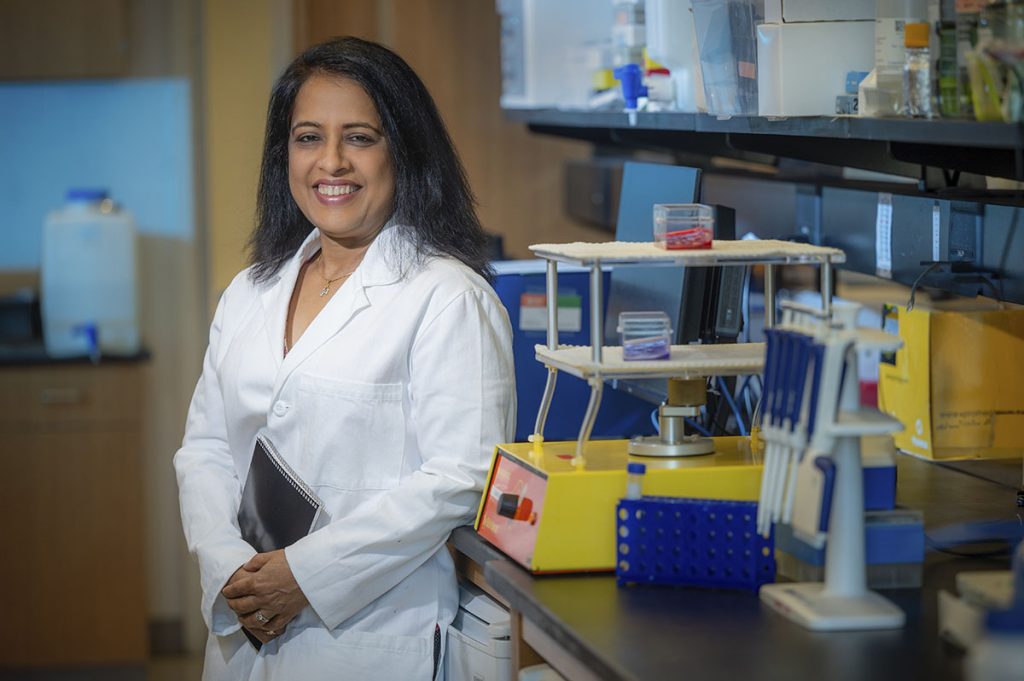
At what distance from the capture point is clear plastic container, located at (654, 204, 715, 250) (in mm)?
1892

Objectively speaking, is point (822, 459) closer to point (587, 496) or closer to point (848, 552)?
point (848, 552)

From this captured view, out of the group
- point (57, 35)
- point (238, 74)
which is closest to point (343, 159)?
point (238, 74)

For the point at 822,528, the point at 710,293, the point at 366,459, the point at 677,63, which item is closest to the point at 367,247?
the point at 366,459

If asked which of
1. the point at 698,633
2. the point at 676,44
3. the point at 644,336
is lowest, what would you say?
the point at 698,633

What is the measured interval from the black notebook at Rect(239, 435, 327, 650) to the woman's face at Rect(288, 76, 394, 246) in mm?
388

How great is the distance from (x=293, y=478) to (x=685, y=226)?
73cm

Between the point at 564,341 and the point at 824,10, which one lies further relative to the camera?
the point at 564,341

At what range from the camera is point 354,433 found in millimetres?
2092

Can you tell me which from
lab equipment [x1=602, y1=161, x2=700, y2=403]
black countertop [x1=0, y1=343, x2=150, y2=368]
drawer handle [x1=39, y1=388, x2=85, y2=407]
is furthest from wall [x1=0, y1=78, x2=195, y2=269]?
lab equipment [x1=602, y1=161, x2=700, y2=403]

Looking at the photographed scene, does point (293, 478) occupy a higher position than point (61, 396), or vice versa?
point (293, 478)

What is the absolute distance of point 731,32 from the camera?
2.33 meters

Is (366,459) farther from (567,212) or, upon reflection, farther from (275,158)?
(567,212)

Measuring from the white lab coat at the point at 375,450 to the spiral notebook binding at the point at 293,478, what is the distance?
0.05 ft

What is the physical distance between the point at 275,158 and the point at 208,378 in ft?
1.32
